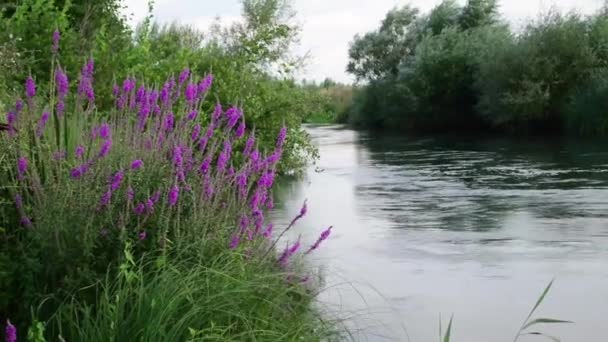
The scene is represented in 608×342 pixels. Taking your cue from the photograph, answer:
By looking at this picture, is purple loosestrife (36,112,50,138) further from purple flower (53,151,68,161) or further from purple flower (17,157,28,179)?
purple flower (17,157,28,179)

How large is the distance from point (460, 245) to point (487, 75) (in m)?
27.4

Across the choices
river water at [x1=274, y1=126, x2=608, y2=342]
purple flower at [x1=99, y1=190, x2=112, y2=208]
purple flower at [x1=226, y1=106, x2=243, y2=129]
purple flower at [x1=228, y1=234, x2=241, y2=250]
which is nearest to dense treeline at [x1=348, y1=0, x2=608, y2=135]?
river water at [x1=274, y1=126, x2=608, y2=342]

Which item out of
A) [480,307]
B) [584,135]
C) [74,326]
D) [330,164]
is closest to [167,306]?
[74,326]

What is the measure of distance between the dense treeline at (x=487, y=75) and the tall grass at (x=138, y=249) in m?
26.7

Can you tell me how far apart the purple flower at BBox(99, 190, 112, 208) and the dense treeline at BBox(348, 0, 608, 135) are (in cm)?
2724

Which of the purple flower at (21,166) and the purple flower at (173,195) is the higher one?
the purple flower at (21,166)

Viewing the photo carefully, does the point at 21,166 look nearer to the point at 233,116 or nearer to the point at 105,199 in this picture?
the point at 105,199

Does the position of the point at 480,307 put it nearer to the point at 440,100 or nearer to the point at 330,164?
the point at 330,164

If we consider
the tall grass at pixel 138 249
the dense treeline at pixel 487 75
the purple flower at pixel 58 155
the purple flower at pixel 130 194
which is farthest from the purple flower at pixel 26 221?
the dense treeline at pixel 487 75

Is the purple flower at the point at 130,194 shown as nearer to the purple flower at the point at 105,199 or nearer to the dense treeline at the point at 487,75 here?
the purple flower at the point at 105,199

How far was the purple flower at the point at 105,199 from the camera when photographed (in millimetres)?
3883

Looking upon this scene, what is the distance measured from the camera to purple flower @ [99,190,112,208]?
388cm

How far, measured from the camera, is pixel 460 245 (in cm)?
935

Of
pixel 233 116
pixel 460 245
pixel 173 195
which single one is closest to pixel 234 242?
pixel 173 195
